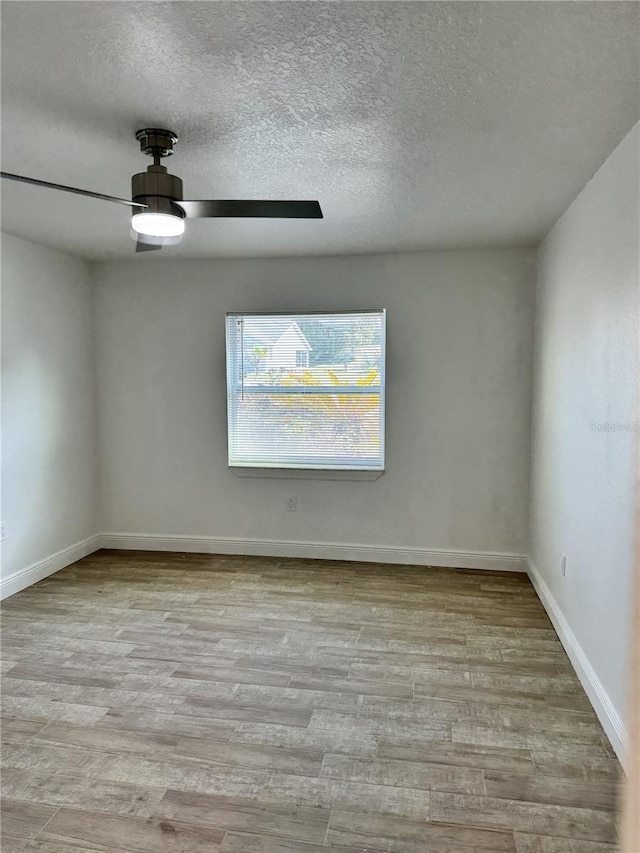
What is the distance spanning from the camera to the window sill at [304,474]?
4.34 metres

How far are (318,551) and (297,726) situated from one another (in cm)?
213

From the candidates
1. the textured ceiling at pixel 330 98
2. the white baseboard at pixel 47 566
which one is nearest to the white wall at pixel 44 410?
the white baseboard at pixel 47 566

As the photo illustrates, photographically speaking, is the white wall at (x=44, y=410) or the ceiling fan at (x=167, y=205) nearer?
the ceiling fan at (x=167, y=205)

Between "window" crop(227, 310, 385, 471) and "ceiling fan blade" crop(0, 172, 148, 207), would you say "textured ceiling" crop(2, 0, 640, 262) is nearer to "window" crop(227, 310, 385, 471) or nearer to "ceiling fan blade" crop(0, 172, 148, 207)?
"ceiling fan blade" crop(0, 172, 148, 207)

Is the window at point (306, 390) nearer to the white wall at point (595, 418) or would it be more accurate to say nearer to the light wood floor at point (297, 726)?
the light wood floor at point (297, 726)

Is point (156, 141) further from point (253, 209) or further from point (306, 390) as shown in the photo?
point (306, 390)

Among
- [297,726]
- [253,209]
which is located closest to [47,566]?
[297,726]

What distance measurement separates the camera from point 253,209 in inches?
83.6

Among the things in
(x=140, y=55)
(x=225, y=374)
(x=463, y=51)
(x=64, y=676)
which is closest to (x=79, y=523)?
(x=225, y=374)

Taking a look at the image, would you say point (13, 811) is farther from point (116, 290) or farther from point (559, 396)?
point (116, 290)

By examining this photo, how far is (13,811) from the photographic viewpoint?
74.9 inches

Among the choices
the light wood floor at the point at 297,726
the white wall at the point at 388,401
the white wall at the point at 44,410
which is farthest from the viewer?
the white wall at the point at 388,401

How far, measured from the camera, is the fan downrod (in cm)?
Answer: 214

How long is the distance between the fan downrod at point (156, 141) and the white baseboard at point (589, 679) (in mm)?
2560
